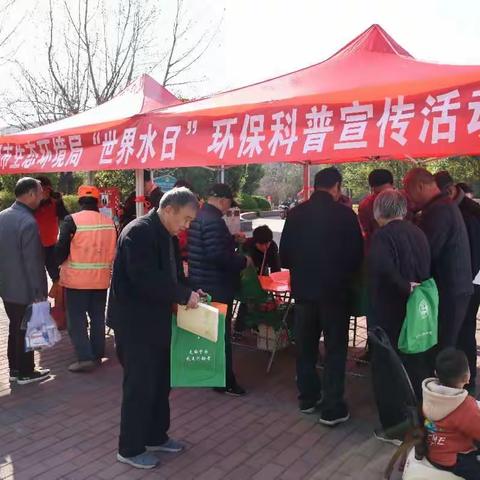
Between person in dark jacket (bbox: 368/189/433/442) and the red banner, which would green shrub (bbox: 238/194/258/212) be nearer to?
the red banner

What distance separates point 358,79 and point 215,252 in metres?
1.60

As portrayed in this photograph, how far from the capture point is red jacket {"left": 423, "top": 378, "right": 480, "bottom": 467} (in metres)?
2.43

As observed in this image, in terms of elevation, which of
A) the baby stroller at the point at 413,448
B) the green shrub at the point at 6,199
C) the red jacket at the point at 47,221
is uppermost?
the green shrub at the point at 6,199

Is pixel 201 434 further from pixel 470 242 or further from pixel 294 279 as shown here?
pixel 470 242

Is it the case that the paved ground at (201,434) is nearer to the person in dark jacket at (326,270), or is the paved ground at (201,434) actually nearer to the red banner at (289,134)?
the person in dark jacket at (326,270)

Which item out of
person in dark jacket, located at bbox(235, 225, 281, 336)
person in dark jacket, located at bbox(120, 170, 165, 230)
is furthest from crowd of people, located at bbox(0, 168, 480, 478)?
person in dark jacket, located at bbox(235, 225, 281, 336)

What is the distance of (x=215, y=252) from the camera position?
12.6 ft

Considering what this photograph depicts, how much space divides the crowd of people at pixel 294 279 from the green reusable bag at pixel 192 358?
78 millimetres

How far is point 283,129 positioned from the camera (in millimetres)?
3307

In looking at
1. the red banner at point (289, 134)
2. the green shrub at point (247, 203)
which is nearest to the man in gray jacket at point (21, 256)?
the red banner at point (289, 134)

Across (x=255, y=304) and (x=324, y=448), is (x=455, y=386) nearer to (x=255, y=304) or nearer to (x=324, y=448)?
(x=324, y=448)

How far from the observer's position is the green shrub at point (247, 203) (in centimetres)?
2767

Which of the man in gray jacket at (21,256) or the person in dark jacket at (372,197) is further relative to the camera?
the person in dark jacket at (372,197)

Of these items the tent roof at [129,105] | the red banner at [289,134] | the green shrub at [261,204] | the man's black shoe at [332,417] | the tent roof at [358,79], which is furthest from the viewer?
the green shrub at [261,204]
